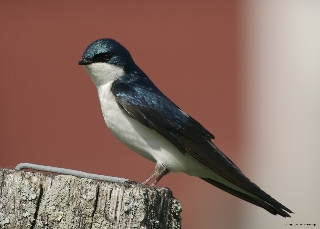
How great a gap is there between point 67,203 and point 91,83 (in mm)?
3266

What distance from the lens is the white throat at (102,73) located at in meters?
2.75

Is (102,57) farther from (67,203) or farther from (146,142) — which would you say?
(67,203)

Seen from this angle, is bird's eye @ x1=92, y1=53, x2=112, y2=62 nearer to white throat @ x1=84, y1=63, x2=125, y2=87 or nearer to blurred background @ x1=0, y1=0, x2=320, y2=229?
white throat @ x1=84, y1=63, x2=125, y2=87

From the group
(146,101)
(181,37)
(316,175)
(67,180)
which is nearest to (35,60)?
(181,37)

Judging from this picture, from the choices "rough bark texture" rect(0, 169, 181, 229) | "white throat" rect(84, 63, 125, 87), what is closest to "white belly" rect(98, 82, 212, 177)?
"white throat" rect(84, 63, 125, 87)

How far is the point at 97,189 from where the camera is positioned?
1812 mm

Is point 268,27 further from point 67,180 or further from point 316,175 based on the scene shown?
point 67,180

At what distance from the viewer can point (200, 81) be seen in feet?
16.6

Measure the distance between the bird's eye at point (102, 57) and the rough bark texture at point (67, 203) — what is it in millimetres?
1023

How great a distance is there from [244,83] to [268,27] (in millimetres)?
418

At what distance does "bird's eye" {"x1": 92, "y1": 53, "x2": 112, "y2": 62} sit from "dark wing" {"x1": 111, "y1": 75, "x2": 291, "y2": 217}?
114 mm

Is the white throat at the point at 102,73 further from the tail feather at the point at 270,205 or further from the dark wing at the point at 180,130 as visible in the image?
the tail feather at the point at 270,205

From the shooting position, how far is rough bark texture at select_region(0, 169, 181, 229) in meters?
1.80

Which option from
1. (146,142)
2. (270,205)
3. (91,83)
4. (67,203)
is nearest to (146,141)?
(146,142)
